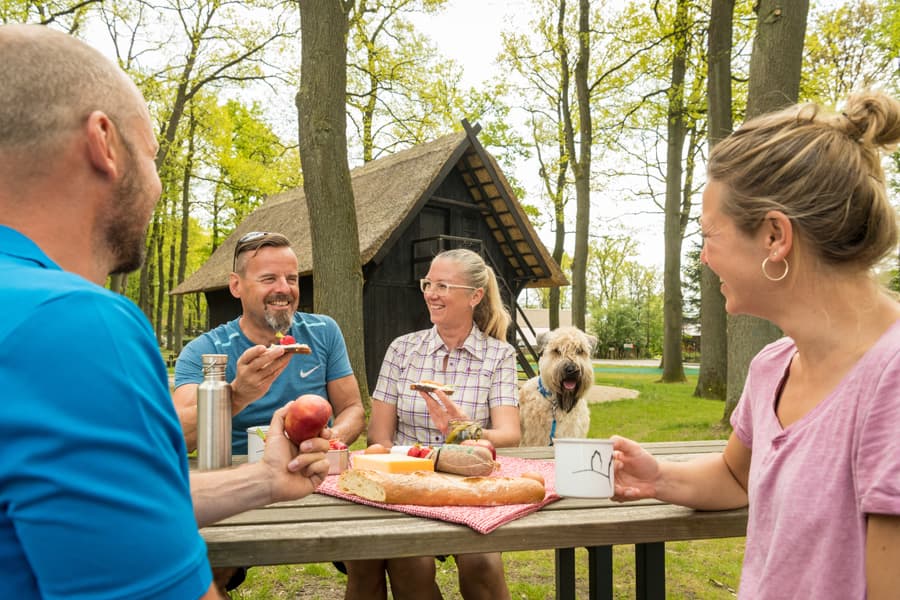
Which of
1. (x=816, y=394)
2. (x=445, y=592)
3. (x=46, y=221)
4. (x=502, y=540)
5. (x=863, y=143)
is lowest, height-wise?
(x=445, y=592)

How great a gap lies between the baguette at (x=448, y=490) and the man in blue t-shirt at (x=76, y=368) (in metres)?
1.03

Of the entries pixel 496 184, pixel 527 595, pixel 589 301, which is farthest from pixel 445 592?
pixel 589 301

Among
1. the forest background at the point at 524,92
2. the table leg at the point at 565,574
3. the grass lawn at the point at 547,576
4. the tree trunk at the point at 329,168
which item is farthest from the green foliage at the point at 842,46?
the table leg at the point at 565,574

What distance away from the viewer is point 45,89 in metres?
1.10

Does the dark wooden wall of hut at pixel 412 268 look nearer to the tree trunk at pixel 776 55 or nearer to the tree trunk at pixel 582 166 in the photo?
the tree trunk at pixel 582 166

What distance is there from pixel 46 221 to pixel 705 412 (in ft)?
38.4

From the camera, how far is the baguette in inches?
80.7

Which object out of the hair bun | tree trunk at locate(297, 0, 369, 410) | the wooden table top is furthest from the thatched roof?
the hair bun

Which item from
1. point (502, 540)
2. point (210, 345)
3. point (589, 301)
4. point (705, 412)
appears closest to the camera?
point (502, 540)

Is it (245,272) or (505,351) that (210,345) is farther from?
(505,351)

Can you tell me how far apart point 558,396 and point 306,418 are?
13.4 feet

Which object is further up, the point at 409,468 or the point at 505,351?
the point at 505,351

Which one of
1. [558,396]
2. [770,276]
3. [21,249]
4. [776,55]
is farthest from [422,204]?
[21,249]

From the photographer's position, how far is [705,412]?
1140 cm
